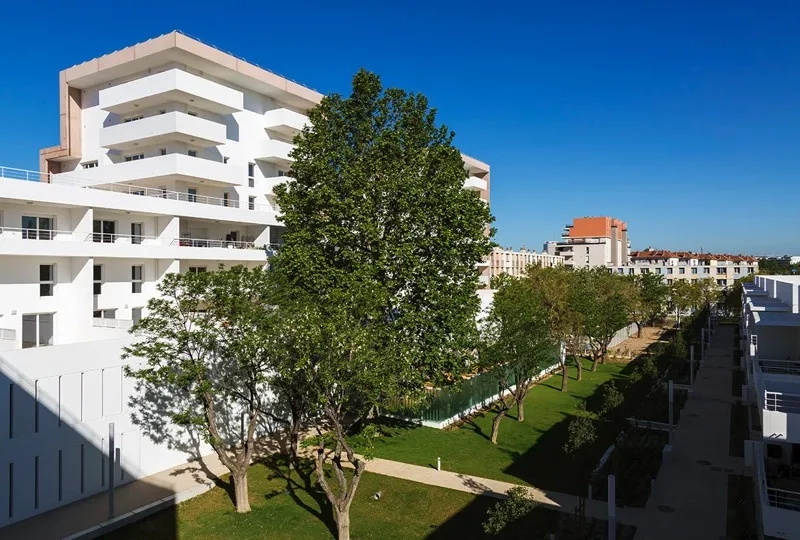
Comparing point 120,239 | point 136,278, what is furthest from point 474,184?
point 120,239

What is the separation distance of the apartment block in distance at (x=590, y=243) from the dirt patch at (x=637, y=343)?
187 feet

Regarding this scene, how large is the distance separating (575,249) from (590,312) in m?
98.8

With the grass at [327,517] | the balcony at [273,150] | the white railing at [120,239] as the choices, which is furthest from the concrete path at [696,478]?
the balcony at [273,150]

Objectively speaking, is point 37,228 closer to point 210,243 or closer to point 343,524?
point 210,243

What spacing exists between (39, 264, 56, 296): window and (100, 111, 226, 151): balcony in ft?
34.8

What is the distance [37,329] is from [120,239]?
6.28 m

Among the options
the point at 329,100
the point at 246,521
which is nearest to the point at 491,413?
the point at 246,521

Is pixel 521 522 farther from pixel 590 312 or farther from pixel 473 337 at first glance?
pixel 590 312

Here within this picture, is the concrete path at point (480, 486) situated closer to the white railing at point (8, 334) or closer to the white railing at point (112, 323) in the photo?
the white railing at point (112, 323)

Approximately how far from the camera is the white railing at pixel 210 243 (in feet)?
97.9

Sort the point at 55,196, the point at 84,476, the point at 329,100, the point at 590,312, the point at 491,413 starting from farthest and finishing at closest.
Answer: the point at 590,312 → the point at 491,413 → the point at 329,100 → the point at 55,196 → the point at 84,476

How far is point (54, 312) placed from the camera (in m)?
22.8

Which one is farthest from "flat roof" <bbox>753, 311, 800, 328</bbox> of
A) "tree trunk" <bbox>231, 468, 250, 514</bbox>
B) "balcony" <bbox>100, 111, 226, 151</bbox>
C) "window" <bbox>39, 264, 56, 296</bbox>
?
"balcony" <bbox>100, 111, 226, 151</bbox>

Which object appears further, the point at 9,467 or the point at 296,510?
the point at 296,510
